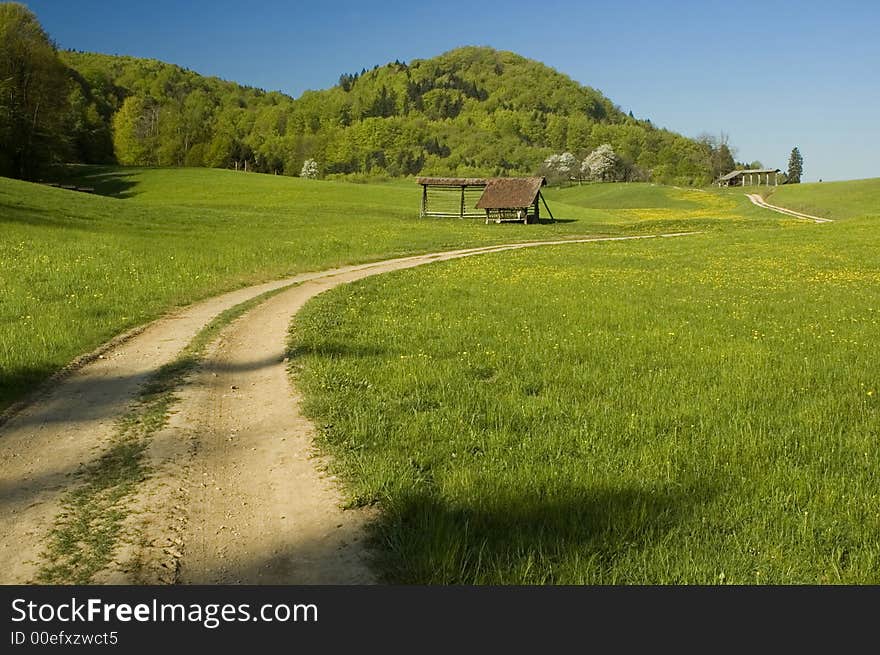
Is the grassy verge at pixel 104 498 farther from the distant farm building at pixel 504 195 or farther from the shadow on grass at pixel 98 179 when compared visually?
the shadow on grass at pixel 98 179

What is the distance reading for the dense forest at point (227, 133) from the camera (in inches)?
2569

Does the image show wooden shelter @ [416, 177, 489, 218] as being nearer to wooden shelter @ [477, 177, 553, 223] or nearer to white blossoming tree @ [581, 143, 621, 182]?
wooden shelter @ [477, 177, 553, 223]

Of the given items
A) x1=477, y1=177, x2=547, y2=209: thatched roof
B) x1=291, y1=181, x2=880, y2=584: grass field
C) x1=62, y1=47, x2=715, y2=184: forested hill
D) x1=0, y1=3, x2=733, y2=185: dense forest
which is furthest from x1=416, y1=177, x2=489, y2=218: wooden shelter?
x1=62, y1=47, x2=715, y2=184: forested hill

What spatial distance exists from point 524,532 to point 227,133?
132 meters

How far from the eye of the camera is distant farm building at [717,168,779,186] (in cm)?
12369

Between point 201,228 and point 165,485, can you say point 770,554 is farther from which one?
point 201,228

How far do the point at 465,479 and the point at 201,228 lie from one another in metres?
33.7

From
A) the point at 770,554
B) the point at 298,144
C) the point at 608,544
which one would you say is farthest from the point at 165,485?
the point at 298,144

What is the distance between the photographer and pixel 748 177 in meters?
128

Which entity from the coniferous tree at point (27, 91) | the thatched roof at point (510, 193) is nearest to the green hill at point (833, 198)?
the thatched roof at point (510, 193)

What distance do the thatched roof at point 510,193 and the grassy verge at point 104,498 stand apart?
156 ft

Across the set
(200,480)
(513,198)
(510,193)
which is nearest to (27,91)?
(510,193)

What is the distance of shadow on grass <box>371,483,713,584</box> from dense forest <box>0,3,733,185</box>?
66.8 m

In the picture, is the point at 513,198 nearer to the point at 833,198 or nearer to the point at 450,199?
the point at 450,199
